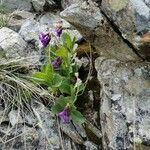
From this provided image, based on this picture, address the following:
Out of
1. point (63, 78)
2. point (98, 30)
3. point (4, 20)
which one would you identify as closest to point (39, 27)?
point (4, 20)

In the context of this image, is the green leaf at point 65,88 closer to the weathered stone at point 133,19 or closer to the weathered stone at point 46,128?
the weathered stone at point 46,128

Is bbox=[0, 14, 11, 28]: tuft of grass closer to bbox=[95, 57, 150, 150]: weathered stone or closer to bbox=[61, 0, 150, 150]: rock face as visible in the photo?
bbox=[61, 0, 150, 150]: rock face

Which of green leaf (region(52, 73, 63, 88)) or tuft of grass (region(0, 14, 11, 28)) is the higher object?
green leaf (region(52, 73, 63, 88))

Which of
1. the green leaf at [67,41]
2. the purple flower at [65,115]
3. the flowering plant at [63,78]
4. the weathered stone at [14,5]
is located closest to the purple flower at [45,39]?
the flowering plant at [63,78]

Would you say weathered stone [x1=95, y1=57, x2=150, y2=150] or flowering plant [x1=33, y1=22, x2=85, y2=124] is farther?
flowering plant [x1=33, y1=22, x2=85, y2=124]

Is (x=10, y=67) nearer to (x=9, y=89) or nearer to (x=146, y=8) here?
(x=9, y=89)

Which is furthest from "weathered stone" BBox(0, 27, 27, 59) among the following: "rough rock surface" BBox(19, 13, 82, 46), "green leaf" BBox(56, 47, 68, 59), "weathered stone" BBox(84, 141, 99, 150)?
"weathered stone" BBox(84, 141, 99, 150)
